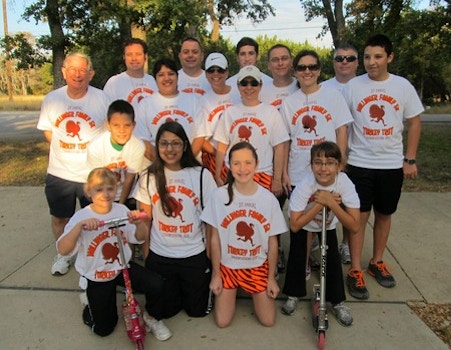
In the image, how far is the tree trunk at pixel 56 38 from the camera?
33.5ft

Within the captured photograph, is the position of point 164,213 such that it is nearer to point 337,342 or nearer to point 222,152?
point 222,152

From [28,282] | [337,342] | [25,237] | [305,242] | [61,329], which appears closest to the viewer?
[337,342]

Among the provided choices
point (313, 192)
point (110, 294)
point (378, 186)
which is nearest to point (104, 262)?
point (110, 294)

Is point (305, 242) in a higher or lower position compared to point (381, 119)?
lower

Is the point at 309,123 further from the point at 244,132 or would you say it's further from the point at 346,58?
the point at 346,58

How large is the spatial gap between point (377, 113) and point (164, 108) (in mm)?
1813

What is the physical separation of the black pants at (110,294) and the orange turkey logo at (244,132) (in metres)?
1.29

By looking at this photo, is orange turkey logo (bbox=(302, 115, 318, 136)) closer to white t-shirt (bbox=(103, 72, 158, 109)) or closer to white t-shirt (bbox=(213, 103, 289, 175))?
white t-shirt (bbox=(213, 103, 289, 175))

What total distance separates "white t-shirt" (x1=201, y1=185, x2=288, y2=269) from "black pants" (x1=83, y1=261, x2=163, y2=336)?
559mm

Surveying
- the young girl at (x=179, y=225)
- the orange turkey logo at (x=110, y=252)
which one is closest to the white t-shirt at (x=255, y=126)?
the young girl at (x=179, y=225)

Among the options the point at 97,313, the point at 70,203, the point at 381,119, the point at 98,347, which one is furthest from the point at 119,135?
the point at 381,119

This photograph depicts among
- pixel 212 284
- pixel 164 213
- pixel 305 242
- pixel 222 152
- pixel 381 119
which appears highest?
pixel 381 119

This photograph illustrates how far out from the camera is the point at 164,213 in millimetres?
3318

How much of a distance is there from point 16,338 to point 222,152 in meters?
2.06
